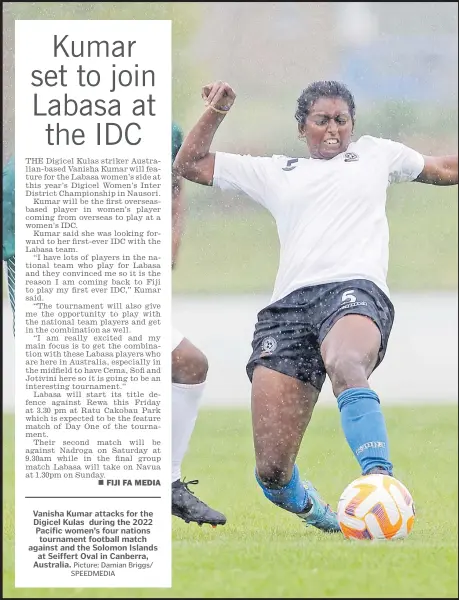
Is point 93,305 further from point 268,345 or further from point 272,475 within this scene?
point 272,475

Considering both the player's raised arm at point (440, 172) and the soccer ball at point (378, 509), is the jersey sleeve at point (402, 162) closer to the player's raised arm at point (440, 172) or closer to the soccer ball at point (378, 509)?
the player's raised arm at point (440, 172)

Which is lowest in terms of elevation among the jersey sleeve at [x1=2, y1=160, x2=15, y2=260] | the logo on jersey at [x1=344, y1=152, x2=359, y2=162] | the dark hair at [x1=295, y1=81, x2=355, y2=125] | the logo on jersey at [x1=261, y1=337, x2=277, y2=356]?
the logo on jersey at [x1=261, y1=337, x2=277, y2=356]

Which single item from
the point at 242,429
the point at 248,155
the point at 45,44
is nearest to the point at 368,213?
the point at 248,155

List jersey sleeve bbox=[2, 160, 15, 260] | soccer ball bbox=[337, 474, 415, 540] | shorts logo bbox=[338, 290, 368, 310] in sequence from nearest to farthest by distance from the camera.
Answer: soccer ball bbox=[337, 474, 415, 540], jersey sleeve bbox=[2, 160, 15, 260], shorts logo bbox=[338, 290, 368, 310]

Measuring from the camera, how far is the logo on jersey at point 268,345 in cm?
527

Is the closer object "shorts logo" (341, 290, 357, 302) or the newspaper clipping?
the newspaper clipping

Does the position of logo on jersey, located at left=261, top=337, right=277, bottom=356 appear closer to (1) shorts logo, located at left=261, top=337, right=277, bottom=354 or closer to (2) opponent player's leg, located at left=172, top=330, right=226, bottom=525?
(1) shorts logo, located at left=261, top=337, right=277, bottom=354

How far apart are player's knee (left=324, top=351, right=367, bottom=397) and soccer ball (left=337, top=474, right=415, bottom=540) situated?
0.37 metres

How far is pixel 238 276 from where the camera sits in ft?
18.7

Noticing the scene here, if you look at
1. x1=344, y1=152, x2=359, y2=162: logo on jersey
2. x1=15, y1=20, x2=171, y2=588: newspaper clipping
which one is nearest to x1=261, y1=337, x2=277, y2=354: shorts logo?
x1=344, y1=152, x2=359, y2=162: logo on jersey

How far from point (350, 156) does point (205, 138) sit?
2.20 feet

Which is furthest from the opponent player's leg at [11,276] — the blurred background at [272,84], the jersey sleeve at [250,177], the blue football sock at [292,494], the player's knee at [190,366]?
the blue football sock at [292,494]

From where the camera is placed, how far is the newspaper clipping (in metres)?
4.35

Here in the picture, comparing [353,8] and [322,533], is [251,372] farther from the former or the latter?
[353,8]
